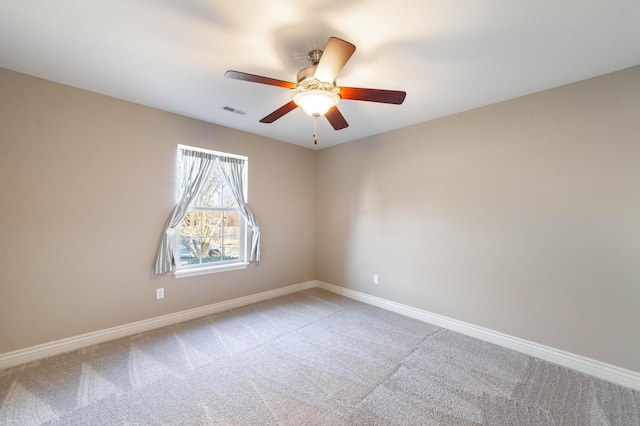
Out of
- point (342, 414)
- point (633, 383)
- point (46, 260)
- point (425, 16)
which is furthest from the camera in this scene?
point (46, 260)

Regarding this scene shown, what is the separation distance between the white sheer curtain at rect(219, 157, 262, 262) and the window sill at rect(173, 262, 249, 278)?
0.21 meters

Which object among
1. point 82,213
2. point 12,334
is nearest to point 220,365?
point 12,334

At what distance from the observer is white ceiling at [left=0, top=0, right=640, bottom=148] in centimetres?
158

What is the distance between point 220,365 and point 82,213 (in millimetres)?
2086

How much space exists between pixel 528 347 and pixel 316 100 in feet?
10.3

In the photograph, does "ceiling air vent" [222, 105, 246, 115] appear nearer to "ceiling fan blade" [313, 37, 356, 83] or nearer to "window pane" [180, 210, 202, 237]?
"window pane" [180, 210, 202, 237]

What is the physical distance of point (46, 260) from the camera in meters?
2.41

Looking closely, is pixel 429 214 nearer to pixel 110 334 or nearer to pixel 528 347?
pixel 528 347

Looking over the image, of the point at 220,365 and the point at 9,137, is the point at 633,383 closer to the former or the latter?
the point at 220,365

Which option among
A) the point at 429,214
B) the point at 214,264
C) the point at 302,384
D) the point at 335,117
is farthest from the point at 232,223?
the point at 429,214

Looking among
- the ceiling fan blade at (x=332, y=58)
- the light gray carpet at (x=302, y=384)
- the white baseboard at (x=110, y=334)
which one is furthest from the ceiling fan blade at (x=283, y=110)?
the white baseboard at (x=110, y=334)

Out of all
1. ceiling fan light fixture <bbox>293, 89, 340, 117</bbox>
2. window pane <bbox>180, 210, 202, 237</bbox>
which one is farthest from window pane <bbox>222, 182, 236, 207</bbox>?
ceiling fan light fixture <bbox>293, 89, 340, 117</bbox>

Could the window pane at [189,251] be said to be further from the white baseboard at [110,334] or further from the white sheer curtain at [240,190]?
the white sheer curtain at [240,190]

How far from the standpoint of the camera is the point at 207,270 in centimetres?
343
